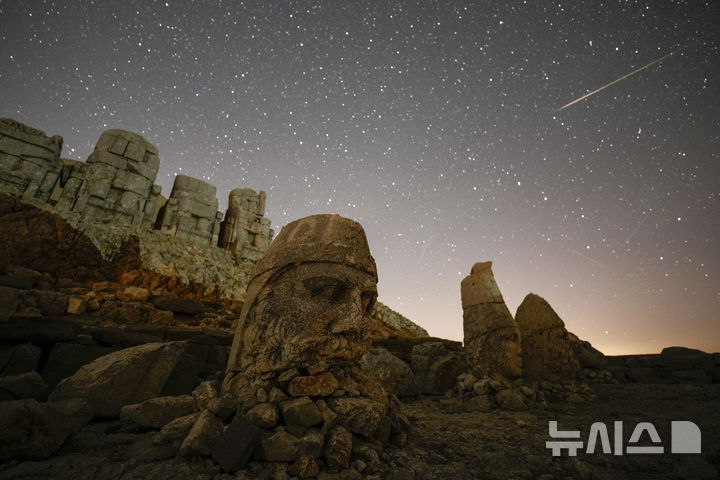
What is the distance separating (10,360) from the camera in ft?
11.5

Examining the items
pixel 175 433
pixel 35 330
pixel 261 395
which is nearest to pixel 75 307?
pixel 35 330

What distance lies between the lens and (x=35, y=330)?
3734 millimetres

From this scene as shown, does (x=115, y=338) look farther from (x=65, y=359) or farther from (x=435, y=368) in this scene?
(x=435, y=368)

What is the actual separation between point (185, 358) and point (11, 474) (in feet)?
7.06

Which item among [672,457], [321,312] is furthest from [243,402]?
[672,457]

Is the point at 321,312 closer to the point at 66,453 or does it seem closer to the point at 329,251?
the point at 329,251

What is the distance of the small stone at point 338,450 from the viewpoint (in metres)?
2.15

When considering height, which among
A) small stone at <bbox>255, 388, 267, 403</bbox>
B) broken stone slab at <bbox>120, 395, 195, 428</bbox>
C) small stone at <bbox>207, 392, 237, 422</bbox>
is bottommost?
broken stone slab at <bbox>120, 395, 195, 428</bbox>

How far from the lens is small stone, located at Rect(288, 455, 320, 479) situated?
80.0 inches

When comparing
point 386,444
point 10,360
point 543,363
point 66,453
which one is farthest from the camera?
point 543,363

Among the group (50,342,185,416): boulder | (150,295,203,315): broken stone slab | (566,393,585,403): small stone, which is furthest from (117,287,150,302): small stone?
(566,393,585,403): small stone

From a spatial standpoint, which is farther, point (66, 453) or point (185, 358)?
point (185, 358)

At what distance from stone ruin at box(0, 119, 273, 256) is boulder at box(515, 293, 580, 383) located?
14.9 m

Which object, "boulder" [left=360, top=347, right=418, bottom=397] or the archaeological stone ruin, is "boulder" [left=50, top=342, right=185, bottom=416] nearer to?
the archaeological stone ruin
